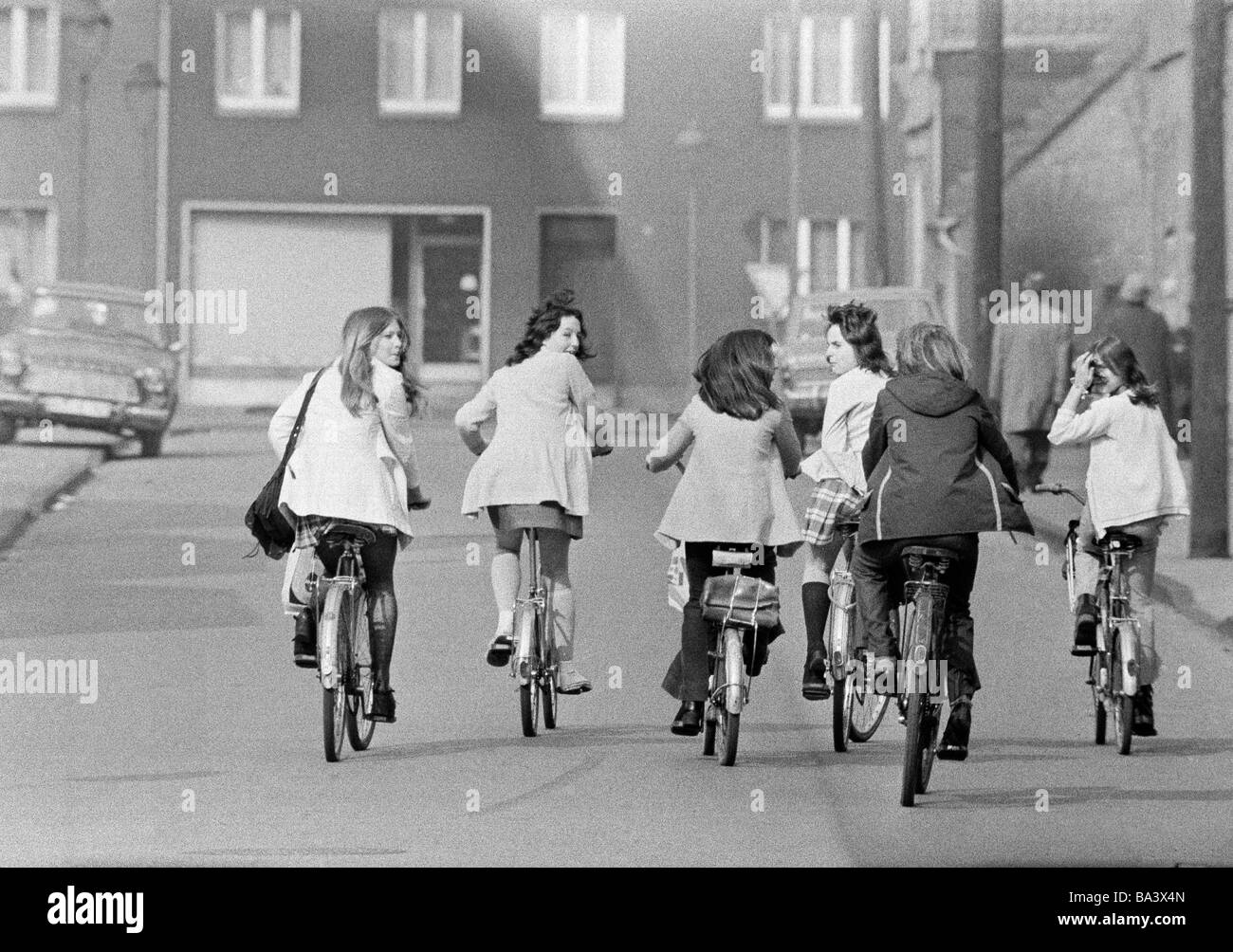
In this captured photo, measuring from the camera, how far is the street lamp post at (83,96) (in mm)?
33625

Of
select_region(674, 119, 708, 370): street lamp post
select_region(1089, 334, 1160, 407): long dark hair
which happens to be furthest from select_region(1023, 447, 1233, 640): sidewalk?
select_region(674, 119, 708, 370): street lamp post

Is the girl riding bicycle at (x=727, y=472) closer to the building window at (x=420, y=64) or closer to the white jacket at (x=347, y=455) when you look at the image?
the white jacket at (x=347, y=455)

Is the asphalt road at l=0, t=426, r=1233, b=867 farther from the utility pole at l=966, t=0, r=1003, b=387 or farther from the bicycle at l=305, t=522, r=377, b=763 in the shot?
the utility pole at l=966, t=0, r=1003, b=387

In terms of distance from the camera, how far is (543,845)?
763 cm

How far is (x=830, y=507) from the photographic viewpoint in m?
9.38

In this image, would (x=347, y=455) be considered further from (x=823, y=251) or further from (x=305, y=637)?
(x=823, y=251)

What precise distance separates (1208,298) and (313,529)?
25.7ft

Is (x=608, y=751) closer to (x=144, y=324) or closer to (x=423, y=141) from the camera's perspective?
(x=144, y=324)

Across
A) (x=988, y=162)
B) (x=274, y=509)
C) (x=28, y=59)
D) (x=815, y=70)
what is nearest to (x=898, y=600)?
(x=274, y=509)

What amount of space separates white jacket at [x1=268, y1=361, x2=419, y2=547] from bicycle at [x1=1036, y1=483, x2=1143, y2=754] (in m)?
2.26

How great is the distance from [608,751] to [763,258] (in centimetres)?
2588

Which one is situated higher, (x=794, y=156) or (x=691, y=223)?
(x=794, y=156)
